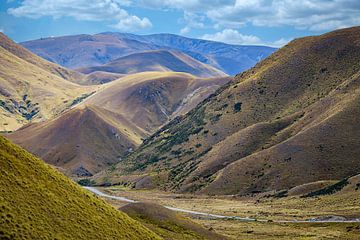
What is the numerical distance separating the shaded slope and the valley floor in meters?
16.0

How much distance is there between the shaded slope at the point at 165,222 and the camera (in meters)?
83.9

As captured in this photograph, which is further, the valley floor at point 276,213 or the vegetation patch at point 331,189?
the vegetation patch at point 331,189

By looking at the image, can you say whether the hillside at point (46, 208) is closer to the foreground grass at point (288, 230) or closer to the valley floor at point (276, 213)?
the foreground grass at point (288, 230)

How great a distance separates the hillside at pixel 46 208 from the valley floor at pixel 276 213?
44.2m

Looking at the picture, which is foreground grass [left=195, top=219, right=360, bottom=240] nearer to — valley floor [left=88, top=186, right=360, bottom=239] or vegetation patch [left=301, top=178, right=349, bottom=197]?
valley floor [left=88, top=186, right=360, bottom=239]

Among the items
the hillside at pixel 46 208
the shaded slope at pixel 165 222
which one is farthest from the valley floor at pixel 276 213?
the hillside at pixel 46 208

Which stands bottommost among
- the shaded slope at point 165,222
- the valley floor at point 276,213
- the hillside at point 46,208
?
the valley floor at point 276,213

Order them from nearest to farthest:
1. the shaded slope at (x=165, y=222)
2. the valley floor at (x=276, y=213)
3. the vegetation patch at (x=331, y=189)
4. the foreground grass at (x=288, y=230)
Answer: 1. the shaded slope at (x=165, y=222)
2. the foreground grass at (x=288, y=230)
3. the valley floor at (x=276, y=213)
4. the vegetation patch at (x=331, y=189)

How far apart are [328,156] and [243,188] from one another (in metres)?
30.6

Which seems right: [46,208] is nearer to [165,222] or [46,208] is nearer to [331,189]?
[165,222]

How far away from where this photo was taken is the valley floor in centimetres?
10638

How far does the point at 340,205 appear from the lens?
451 feet

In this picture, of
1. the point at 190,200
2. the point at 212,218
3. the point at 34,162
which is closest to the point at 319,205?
the point at 212,218

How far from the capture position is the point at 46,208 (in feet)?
181
